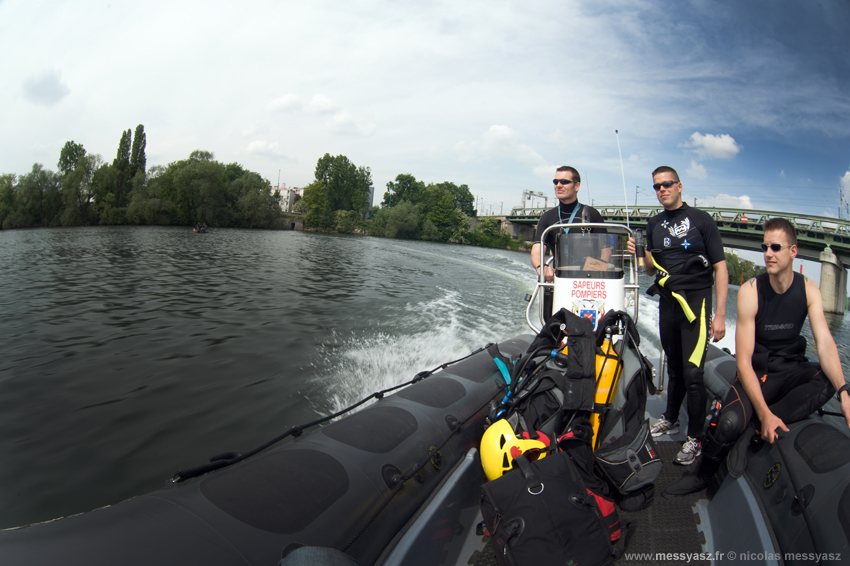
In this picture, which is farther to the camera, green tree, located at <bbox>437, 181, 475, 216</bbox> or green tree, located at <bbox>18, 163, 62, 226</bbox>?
green tree, located at <bbox>437, 181, 475, 216</bbox>

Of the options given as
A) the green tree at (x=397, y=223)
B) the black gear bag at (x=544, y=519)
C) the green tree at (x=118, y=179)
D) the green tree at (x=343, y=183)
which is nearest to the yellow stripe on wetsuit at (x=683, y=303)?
the black gear bag at (x=544, y=519)

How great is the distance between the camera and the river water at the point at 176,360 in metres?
3.05

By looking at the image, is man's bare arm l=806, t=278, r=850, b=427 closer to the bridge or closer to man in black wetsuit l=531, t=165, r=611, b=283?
man in black wetsuit l=531, t=165, r=611, b=283

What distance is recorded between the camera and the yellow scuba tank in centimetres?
225

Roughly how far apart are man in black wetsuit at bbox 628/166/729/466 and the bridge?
37.6 ft

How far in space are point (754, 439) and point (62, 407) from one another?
512 centimetres

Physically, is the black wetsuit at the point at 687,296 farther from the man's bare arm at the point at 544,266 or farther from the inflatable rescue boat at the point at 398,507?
the man's bare arm at the point at 544,266

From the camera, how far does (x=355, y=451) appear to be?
188 centimetres

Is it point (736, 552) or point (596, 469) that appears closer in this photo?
point (736, 552)

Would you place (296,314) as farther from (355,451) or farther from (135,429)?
(355,451)

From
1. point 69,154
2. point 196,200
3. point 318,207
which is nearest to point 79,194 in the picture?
point 196,200

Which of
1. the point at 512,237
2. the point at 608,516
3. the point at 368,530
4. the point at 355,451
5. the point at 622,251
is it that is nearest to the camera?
the point at 368,530

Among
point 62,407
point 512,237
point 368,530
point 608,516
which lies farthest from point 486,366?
point 512,237

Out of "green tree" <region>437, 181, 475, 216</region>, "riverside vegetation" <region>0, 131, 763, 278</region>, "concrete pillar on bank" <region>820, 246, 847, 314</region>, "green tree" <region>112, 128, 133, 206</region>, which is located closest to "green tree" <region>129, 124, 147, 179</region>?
"riverside vegetation" <region>0, 131, 763, 278</region>
